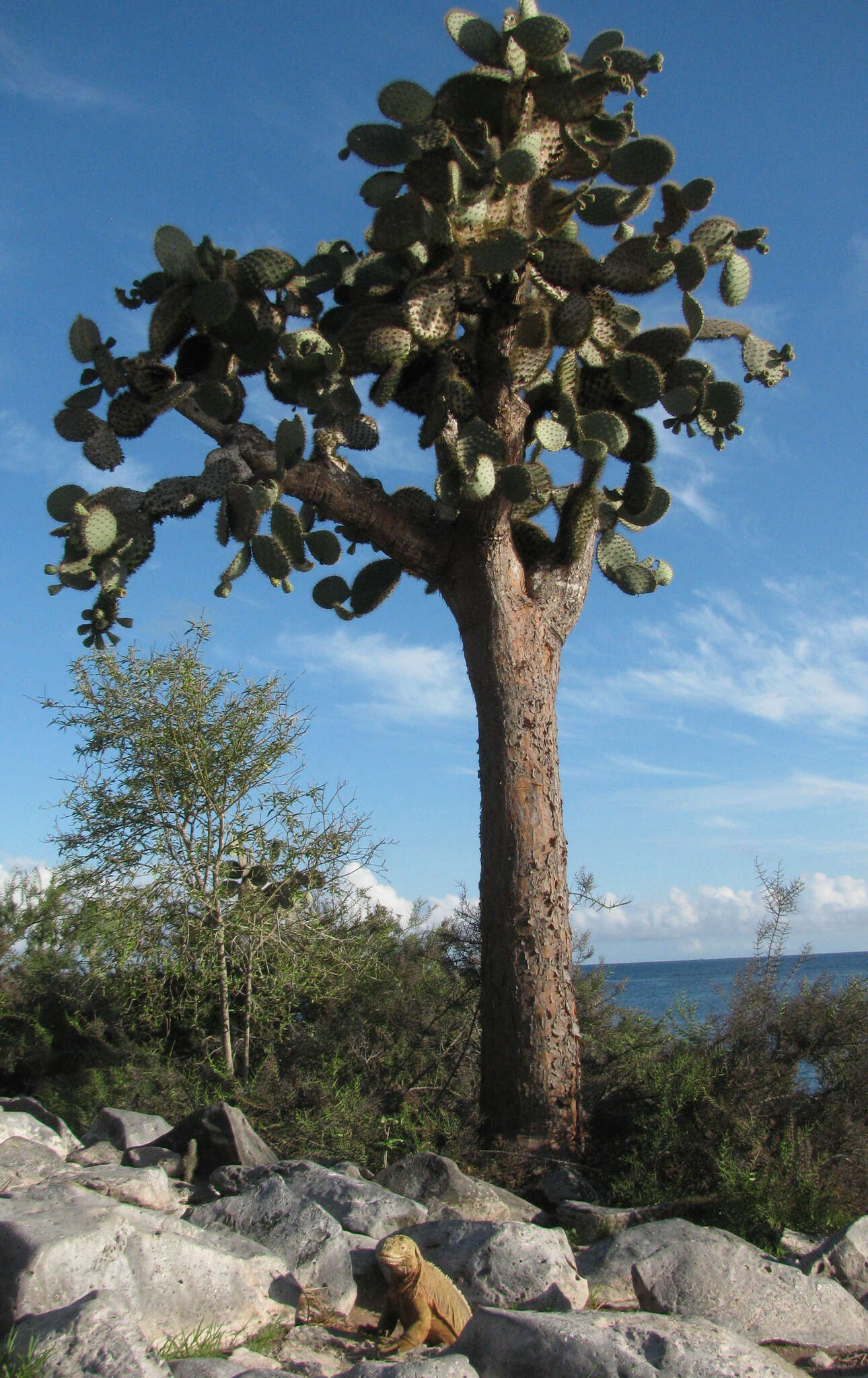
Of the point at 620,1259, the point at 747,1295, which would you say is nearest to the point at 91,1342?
the point at 620,1259

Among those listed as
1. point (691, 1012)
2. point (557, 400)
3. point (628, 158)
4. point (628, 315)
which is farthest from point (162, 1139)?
point (628, 158)

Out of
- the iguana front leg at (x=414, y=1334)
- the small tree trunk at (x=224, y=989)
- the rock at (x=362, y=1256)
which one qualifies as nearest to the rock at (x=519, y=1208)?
the rock at (x=362, y=1256)

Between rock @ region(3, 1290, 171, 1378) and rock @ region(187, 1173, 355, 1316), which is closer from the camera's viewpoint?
rock @ region(3, 1290, 171, 1378)

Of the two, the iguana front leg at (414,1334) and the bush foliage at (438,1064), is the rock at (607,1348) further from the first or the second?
the bush foliage at (438,1064)

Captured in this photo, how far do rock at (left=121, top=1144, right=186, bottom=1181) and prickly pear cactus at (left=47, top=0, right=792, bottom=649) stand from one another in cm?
300

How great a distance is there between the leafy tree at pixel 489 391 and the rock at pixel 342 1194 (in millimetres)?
1530

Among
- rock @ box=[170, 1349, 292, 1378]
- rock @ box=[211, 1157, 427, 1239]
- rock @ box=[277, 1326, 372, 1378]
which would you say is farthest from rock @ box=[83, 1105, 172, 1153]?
rock @ box=[170, 1349, 292, 1378]

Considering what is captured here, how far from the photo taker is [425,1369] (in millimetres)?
2725

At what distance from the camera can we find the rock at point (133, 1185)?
440 centimetres

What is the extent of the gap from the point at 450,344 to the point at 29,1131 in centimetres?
543

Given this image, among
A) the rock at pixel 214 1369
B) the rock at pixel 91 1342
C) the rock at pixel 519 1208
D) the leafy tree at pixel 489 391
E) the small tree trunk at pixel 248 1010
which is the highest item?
the leafy tree at pixel 489 391

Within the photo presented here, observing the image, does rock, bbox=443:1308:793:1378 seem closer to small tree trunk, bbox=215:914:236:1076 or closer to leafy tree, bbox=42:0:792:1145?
leafy tree, bbox=42:0:792:1145

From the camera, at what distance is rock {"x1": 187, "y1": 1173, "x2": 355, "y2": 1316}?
393cm

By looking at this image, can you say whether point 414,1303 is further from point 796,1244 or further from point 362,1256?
point 796,1244
